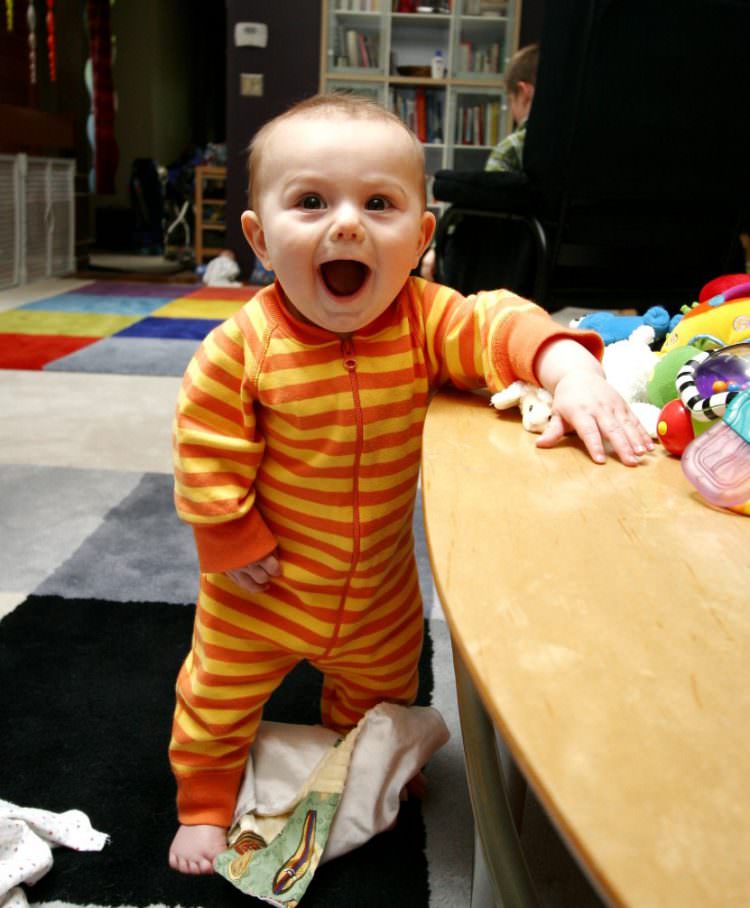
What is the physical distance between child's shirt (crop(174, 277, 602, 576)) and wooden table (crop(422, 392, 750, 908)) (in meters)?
0.16

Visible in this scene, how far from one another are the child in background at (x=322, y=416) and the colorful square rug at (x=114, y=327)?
1895mm

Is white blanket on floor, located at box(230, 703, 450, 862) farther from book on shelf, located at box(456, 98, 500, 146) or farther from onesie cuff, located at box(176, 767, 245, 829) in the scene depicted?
book on shelf, located at box(456, 98, 500, 146)

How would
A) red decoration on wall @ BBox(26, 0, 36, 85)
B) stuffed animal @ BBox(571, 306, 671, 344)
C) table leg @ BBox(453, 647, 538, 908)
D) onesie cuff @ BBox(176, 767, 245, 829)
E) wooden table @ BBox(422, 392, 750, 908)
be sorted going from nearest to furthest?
wooden table @ BBox(422, 392, 750, 908) → table leg @ BBox(453, 647, 538, 908) → onesie cuff @ BBox(176, 767, 245, 829) → stuffed animal @ BBox(571, 306, 671, 344) → red decoration on wall @ BBox(26, 0, 36, 85)

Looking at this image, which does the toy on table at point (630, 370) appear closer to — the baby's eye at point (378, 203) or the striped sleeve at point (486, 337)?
the striped sleeve at point (486, 337)

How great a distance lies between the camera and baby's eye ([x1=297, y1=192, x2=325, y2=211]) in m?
0.64

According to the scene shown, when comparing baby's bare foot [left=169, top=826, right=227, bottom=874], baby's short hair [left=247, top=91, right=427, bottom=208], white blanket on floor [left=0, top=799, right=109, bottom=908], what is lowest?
baby's bare foot [left=169, top=826, right=227, bottom=874]

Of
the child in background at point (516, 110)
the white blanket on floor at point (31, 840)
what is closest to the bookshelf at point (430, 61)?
the child in background at point (516, 110)

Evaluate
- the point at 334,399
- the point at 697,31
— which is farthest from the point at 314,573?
the point at 697,31

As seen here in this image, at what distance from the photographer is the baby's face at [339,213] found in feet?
2.05

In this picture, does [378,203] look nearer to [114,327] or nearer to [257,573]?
[257,573]

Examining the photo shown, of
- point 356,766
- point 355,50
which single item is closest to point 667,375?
point 356,766

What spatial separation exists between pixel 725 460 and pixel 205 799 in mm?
589

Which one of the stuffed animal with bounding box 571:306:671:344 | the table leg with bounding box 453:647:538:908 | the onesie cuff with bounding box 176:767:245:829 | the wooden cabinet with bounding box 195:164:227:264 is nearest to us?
the table leg with bounding box 453:647:538:908

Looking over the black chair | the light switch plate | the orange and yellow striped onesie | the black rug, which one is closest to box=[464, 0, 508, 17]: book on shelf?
the light switch plate
